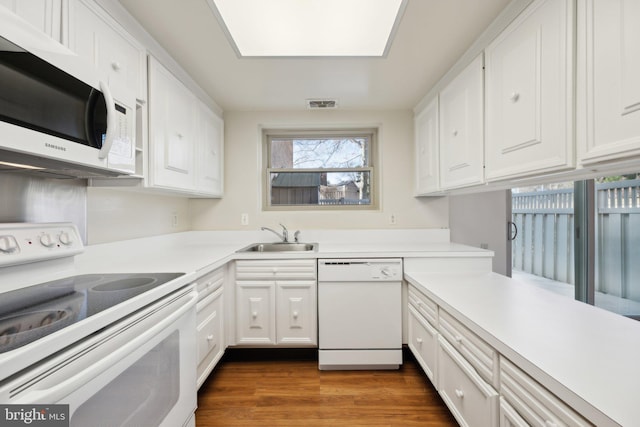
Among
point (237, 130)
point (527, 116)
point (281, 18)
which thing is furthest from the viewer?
point (237, 130)

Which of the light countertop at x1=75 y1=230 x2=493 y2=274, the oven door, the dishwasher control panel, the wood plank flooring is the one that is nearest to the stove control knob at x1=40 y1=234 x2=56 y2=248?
the light countertop at x1=75 y1=230 x2=493 y2=274

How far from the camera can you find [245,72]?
1.91 meters

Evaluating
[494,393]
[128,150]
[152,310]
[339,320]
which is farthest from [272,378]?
[128,150]

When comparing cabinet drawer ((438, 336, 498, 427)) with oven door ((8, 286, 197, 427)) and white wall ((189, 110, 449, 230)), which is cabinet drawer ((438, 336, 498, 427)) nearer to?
oven door ((8, 286, 197, 427))

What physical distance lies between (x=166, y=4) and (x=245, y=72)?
65 centimetres

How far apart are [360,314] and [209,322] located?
1058 millimetres

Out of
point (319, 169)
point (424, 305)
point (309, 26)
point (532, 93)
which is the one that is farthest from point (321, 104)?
point (424, 305)

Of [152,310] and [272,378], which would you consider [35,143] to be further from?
[272,378]

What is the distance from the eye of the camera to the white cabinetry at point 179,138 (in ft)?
5.05

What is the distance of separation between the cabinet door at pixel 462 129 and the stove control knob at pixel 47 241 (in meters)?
2.18

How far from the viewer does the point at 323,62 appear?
1.77 metres

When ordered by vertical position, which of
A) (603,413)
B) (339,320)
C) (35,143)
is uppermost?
(35,143)

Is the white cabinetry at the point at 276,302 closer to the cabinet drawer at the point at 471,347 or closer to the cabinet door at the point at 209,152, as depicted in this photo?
the cabinet door at the point at 209,152

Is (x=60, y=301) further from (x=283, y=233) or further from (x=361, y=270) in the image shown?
(x=283, y=233)
